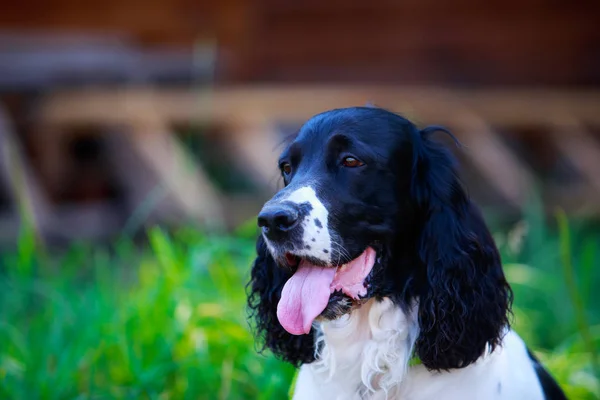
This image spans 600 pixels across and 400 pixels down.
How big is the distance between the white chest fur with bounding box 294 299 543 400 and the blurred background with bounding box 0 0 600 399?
2.43ft

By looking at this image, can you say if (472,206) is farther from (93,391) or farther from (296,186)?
(93,391)

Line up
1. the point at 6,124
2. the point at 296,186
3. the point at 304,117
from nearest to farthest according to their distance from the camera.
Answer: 1. the point at 296,186
2. the point at 6,124
3. the point at 304,117

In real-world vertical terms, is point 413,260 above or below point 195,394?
above

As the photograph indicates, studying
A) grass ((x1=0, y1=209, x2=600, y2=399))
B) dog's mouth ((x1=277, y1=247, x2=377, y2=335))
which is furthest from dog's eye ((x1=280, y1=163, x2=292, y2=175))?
grass ((x1=0, y1=209, x2=600, y2=399))

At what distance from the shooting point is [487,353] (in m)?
2.86

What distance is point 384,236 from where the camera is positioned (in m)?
2.79

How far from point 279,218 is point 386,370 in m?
0.69

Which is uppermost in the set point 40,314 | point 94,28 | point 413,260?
point 413,260

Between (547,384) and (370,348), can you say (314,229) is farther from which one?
(547,384)

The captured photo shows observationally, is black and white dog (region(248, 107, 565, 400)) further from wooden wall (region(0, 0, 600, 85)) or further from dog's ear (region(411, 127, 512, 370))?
wooden wall (region(0, 0, 600, 85))

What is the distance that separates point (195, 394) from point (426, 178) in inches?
62.7

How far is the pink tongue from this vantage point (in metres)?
2.67

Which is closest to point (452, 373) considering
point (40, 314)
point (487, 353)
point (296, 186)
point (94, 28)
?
point (487, 353)

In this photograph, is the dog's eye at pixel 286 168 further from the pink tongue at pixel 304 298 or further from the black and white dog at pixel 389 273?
the pink tongue at pixel 304 298
